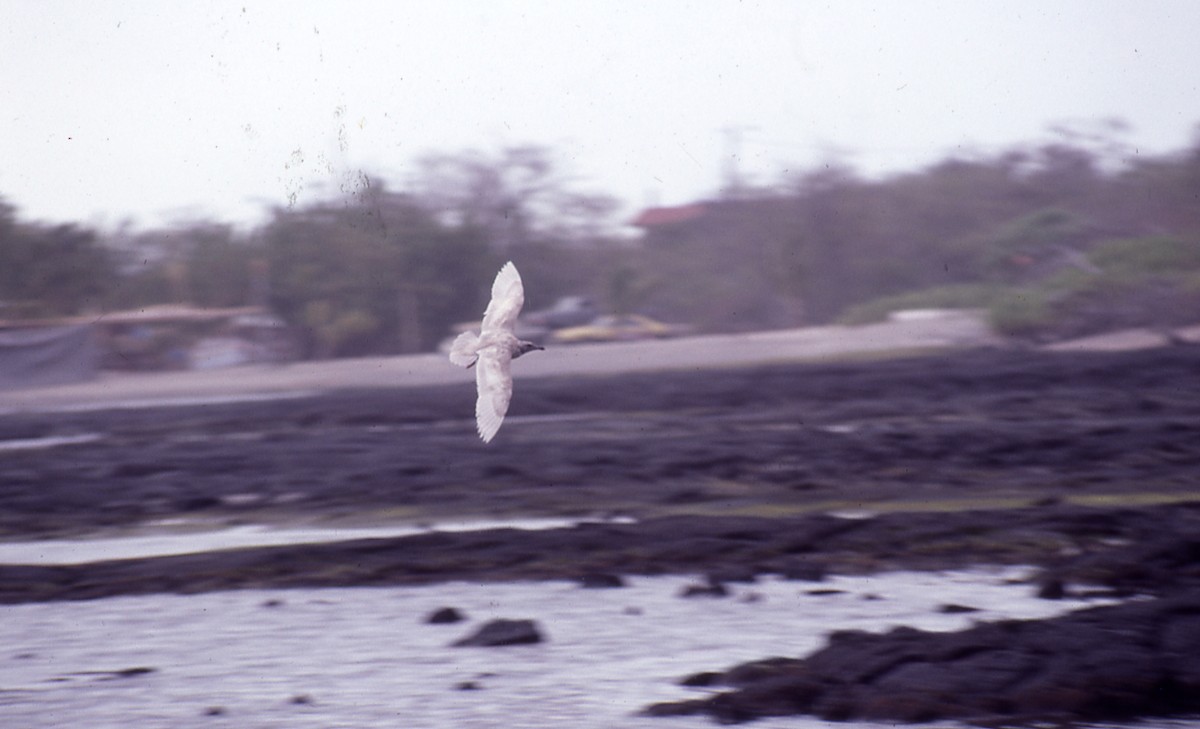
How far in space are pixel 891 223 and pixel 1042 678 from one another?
86.1 feet

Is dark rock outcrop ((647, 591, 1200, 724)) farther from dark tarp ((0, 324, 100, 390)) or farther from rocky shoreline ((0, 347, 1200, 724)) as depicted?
dark tarp ((0, 324, 100, 390))

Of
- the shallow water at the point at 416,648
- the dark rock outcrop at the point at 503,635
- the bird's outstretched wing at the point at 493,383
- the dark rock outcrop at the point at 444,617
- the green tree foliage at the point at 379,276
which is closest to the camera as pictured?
the shallow water at the point at 416,648

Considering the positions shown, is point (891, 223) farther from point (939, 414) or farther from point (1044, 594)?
point (1044, 594)

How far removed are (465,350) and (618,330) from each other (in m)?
18.5

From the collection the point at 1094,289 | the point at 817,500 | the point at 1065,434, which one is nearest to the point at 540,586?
the point at 817,500

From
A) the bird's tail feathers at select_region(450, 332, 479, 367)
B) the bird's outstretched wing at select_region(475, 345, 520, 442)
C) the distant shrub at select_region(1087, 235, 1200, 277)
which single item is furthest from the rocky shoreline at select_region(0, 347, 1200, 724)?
the distant shrub at select_region(1087, 235, 1200, 277)

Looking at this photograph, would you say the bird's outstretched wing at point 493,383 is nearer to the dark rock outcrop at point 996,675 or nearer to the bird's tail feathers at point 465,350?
the bird's tail feathers at point 465,350

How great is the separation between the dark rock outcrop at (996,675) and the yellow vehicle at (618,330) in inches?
744

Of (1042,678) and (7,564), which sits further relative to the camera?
(7,564)

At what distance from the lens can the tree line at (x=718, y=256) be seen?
23.8 metres

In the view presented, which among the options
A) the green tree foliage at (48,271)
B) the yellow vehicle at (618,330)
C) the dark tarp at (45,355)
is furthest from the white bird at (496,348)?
the dark tarp at (45,355)

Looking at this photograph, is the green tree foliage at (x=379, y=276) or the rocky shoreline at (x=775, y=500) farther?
the green tree foliage at (x=379, y=276)

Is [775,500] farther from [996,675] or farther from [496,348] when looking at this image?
[996,675]

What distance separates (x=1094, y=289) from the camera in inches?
1021
